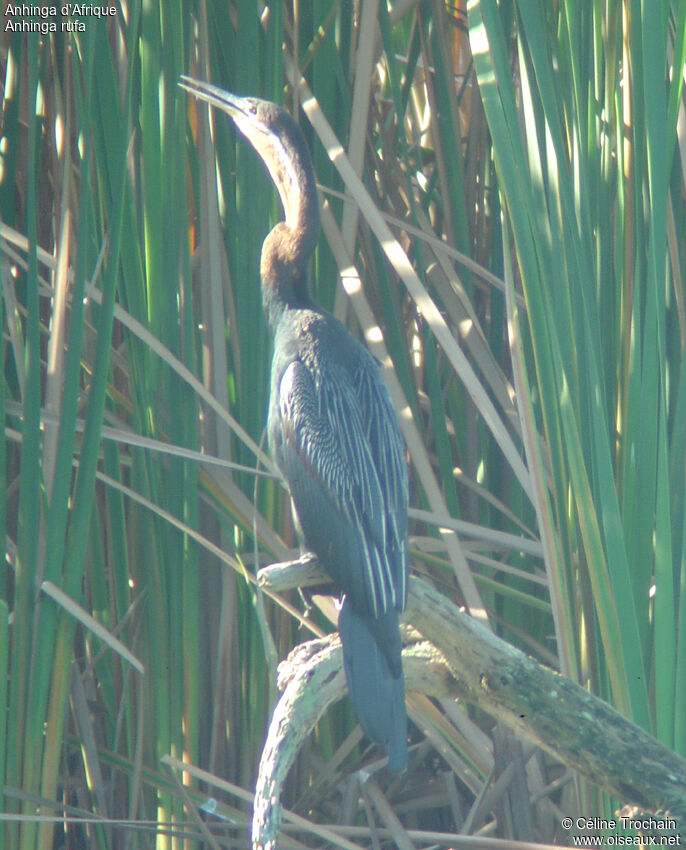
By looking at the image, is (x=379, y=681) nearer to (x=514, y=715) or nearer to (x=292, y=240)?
(x=514, y=715)

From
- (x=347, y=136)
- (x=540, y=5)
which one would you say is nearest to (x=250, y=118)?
(x=347, y=136)

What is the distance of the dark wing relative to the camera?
5.80ft

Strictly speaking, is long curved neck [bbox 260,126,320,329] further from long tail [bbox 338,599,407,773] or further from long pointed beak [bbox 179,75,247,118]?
long tail [bbox 338,599,407,773]

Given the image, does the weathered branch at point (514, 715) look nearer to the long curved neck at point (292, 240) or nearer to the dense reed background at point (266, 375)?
the dense reed background at point (266, 375)

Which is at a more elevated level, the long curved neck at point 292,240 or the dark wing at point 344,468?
the long curved neck at point 292,240

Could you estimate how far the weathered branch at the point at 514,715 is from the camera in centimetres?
126

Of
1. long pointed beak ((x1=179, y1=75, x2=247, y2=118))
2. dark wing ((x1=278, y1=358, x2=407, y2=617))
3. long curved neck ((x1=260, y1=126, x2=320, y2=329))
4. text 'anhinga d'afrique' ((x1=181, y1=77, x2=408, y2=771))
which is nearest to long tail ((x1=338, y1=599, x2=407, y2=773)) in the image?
text 'anhinga d'afrique' ((x1=181, y1=77, x2=408, y2=771))

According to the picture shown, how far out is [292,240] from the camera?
208 centimetres

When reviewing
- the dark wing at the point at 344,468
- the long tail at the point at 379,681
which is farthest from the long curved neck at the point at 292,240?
the long tail at the point at 379,681

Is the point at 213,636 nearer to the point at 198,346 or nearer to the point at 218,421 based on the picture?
the point at 218,421

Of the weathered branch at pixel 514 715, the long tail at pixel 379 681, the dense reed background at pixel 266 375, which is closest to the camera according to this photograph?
the weathered branch at pixel 514 715

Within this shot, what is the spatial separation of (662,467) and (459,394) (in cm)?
93

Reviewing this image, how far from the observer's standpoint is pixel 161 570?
2096mm

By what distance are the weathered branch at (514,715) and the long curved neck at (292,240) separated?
87cm
